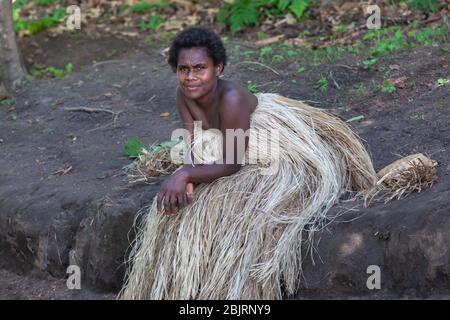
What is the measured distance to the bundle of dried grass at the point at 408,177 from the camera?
4.25 m

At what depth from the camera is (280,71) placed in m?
6.55

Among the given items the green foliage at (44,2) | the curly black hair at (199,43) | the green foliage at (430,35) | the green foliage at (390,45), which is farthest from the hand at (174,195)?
the green foliage at (44,2)

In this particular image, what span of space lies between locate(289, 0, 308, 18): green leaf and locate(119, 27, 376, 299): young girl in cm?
319

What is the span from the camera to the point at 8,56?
714 cm

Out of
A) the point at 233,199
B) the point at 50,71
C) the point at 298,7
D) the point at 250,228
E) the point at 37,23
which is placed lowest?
the point at 250,228

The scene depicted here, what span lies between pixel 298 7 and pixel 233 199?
3790mm

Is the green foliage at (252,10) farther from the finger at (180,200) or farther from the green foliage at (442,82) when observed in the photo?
the finger at (180,200)

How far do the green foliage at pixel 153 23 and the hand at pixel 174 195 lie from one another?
4.15 meters

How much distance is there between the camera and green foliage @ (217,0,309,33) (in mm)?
7730

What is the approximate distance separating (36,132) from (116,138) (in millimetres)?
702

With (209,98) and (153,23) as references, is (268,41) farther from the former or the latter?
(209,98)

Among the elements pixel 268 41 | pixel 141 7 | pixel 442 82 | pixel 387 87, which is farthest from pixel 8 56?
pixel 442 82
